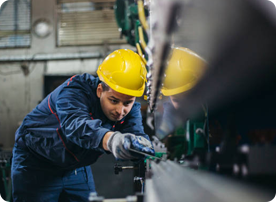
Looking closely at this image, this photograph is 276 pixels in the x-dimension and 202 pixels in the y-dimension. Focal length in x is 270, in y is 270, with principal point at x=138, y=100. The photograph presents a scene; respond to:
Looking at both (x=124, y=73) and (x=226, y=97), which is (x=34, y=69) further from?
(x=226, y=97)

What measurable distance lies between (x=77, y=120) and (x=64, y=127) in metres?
0.11

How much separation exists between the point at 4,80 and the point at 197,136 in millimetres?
4674

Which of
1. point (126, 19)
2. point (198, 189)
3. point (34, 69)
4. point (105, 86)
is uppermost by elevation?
point (126, 19)

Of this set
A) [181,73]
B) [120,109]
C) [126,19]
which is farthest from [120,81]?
[126,19]

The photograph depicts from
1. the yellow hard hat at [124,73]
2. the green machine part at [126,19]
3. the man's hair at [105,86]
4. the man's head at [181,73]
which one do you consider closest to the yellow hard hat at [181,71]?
the man's head at [181,73]

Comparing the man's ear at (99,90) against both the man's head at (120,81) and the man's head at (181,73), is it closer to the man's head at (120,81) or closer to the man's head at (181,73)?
the man's head at (120,81)

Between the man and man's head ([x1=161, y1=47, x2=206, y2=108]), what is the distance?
0.15 meters

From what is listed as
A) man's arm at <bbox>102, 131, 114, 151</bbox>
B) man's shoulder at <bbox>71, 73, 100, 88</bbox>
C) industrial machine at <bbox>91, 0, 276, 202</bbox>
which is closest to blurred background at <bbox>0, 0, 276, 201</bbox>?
industrial machine at <bbox>91, 0, 276, 202</bbox>

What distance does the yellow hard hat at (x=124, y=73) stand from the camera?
129 cm

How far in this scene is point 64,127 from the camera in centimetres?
116

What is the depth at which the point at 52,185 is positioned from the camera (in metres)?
1.57

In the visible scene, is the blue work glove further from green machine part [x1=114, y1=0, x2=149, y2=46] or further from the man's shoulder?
green machine part [x1=114, y1=0, x2=149, y2=46]

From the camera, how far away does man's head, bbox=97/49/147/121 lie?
130 centimetres

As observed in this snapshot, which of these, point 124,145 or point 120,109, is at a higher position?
point 120,109
